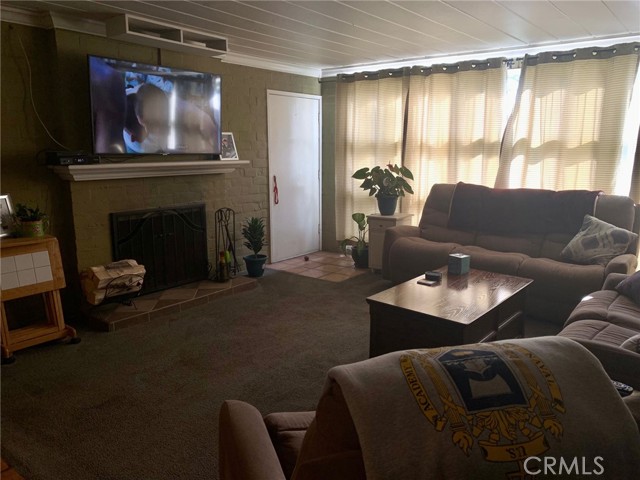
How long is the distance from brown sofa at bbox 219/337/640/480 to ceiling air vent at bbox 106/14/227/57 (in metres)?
3.36

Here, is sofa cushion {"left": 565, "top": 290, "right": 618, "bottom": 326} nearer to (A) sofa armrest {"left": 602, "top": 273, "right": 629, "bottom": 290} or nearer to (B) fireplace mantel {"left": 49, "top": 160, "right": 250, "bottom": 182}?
(A) sofa armrest {"left": 602, "top": 273, "right": 629, "bottom": 290}

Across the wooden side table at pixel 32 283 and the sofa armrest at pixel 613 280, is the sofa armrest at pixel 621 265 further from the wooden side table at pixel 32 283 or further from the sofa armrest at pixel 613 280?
the wooden side table at pixel 32 283

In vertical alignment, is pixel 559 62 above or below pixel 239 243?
above

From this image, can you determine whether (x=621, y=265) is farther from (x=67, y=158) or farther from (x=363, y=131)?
(x=67, y=158)

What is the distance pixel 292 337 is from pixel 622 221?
272 centimetres

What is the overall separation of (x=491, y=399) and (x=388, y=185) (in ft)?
14.1

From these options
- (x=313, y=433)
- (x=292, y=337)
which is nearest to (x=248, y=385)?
(x=292, y=337)

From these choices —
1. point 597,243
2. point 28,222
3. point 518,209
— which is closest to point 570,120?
point 518,209

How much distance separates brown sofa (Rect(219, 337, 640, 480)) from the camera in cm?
69

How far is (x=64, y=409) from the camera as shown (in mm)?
2416

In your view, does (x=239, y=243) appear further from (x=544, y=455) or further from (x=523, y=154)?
(x=544, y=455)

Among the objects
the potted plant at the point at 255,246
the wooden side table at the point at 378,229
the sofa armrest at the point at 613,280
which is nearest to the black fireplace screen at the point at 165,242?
the potted plant at the point at 255,246

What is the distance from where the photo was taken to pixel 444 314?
2.44 m

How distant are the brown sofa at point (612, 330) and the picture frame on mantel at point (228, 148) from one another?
3.40 meters
